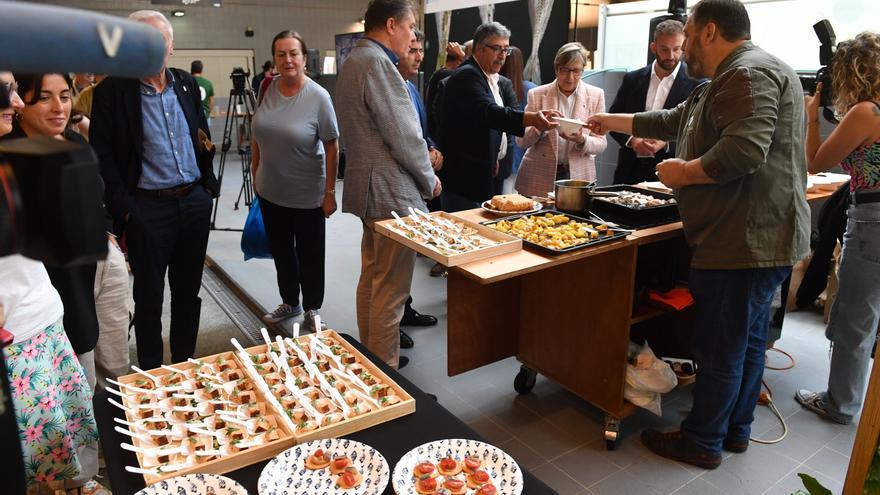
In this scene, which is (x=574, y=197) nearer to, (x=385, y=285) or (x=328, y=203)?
(x=385, y=285)

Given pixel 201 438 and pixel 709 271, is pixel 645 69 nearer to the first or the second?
pixel 709 271

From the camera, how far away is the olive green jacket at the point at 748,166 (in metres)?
1.86

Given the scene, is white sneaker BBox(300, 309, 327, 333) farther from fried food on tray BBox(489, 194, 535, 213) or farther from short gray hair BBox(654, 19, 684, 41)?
short gray hair BBox(654, 19, 684, 41)

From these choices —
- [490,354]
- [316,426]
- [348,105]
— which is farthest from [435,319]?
[316,426]

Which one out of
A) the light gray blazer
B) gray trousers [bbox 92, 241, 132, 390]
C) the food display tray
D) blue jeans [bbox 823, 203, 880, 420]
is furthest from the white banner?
the food display tray

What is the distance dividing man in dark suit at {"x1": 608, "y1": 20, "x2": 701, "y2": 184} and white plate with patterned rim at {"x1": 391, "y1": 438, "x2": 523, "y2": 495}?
7.69ft

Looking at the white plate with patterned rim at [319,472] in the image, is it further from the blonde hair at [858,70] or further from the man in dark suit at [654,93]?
the man in dark suit at [654,93]

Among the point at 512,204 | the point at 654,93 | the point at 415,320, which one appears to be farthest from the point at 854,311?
the point at 415,320

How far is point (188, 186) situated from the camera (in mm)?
2582

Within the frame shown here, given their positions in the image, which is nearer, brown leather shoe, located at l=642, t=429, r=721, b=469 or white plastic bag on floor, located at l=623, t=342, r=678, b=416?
brown leather shoe, located at l=642, t=429, r=721, b=469

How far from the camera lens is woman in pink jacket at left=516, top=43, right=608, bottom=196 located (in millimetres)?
3436

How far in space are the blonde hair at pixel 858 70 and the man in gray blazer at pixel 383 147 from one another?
5.26 feet

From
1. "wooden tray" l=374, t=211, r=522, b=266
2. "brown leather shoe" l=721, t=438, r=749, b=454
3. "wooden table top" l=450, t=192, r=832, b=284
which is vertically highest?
"wooden tray" l=374, t=211, r=522, b=266

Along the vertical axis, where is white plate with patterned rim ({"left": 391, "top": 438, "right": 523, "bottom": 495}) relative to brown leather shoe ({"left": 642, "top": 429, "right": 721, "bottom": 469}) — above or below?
above
